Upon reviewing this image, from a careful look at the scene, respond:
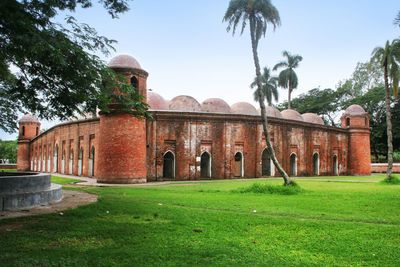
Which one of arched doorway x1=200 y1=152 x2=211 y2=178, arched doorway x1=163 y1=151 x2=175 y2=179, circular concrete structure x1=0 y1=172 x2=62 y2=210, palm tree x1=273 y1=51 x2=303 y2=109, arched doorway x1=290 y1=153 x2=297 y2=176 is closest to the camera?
circular concrete structure x1=0 y1=172 x2=62 y2=210

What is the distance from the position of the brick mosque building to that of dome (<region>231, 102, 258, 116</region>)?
81 mm

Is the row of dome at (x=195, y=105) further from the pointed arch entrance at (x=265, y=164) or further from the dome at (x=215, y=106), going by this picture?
the pointed arch entrance at (x=265, y=164)

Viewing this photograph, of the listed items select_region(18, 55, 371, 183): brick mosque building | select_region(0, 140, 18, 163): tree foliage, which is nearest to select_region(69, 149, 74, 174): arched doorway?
select_region(18, 55, 371, 183): brick mosque building

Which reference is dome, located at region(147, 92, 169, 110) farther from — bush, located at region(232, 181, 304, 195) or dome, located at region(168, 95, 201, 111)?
bush, located at region(232, 181, 304, 195)

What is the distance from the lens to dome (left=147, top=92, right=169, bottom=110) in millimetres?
21489

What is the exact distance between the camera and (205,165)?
72.6ft

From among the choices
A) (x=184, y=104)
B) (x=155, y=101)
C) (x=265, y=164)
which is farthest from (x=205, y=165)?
(x=155, y=101)

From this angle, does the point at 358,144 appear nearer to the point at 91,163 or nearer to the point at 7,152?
the point at 91,163

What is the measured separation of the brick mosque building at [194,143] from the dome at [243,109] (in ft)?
0.27

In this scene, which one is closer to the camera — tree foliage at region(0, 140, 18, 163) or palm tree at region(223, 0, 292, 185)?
palm tree at region(223, 0, 292, 185)

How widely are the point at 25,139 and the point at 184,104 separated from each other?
2770cm

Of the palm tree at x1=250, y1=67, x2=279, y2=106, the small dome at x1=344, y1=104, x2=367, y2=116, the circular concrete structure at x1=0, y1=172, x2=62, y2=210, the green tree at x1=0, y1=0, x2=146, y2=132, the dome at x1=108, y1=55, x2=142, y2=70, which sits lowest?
the circular concrete structure at x1=0, y1=172, x2=62, y2=210

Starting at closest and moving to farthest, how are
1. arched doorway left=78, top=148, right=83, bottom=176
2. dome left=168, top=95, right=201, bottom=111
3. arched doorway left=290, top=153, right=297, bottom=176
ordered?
dome left=168, top=95, right=201, bottom=111
arched doorway left=78, top=148, right=83, bottom=176
arched doorway left=290, top=153, right=297, bottom=176

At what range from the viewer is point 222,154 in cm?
2106
